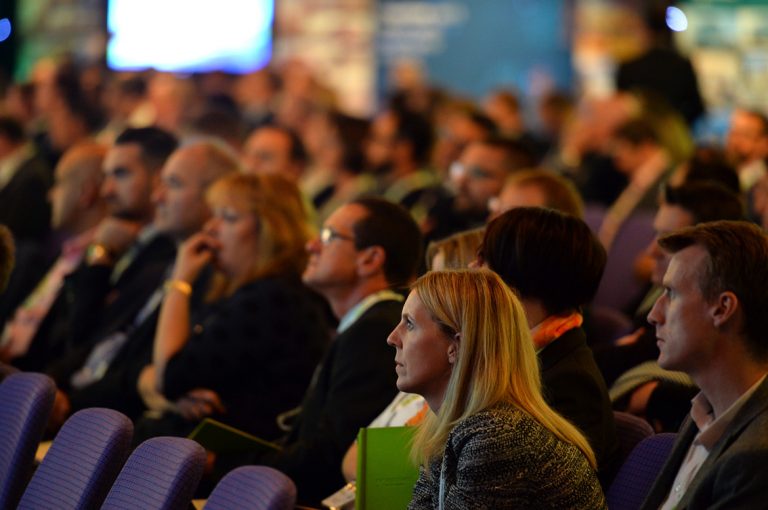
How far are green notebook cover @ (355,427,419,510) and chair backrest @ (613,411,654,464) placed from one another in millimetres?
485

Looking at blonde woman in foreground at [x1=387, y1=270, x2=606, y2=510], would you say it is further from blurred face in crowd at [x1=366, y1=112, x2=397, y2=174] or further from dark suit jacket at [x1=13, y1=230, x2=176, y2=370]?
blurred face in crowd at [x1=366, y1=112, x2=397, y2=174]

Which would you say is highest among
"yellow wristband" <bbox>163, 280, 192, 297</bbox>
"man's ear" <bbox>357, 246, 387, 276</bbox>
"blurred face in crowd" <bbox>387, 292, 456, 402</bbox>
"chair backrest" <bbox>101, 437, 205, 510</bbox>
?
"blurred face in crowd" <bbox>387, 292, 456, 402</bbox>

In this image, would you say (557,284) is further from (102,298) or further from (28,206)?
(28,206)

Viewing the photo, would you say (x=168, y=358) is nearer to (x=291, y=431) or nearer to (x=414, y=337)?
(x=291, y=431)

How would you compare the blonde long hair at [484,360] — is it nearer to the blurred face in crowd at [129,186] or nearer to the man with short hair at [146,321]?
the man with short hair at [146,321]

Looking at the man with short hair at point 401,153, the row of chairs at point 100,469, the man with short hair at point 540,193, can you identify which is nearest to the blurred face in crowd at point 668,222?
the man with short hair at point 540,193

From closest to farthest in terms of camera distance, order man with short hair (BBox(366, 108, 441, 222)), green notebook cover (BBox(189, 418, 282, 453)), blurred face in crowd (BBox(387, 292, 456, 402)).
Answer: blurred face in crowd (BBox(387, 292, 456, 402)) < green notebook cover (BBox(189, 418, 282, 453)) < man with short hair (BBox(366, 108, 441, 222))

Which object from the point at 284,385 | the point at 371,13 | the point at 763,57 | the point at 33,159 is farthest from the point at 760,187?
the point at 371,13

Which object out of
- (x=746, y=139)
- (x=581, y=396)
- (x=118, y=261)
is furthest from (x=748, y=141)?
(x=581, y=396)

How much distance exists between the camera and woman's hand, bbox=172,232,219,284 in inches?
179

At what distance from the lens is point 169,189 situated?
5.18 m

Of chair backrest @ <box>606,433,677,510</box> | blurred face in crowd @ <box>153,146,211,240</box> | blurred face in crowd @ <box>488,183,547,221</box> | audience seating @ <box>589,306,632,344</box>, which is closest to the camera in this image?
chair backrest @ <box>606,433,677,510</box>

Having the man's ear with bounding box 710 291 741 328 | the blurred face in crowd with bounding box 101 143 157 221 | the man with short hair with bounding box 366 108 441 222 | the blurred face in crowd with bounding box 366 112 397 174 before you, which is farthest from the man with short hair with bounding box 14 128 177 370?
the man's ear with bounding box 710 291 741 328

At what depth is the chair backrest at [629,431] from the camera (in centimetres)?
298
